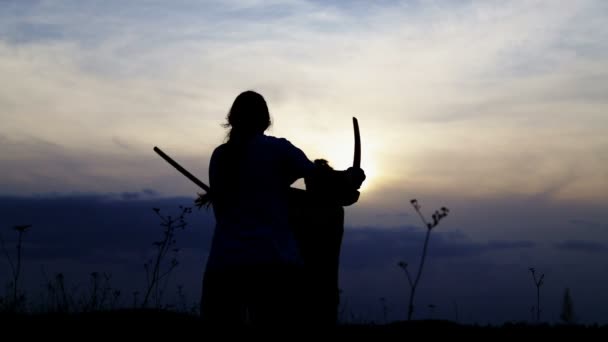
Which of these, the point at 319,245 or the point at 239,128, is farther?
the point at 319,245

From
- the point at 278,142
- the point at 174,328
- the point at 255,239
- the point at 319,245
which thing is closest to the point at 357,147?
the point at 319,245

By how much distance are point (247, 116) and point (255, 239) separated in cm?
83

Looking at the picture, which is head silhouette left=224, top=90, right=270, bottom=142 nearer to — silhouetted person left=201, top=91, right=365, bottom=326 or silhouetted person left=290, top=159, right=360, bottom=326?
silhouetted person left=201, top=91, right=365, bottom=326

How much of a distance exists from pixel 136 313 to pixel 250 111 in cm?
341

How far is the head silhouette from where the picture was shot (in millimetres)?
4883

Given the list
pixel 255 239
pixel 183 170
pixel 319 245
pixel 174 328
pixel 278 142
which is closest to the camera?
pixel 255 239

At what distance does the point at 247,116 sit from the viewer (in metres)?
4.88

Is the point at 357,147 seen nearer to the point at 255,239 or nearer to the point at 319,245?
the point at 319,245

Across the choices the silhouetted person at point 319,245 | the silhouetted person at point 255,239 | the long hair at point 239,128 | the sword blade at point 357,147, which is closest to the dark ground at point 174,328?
the silhouetted person at point 319,245

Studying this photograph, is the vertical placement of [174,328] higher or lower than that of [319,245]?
lower

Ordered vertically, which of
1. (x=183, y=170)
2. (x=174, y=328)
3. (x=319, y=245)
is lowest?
(x=174, y=328)

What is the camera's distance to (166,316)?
24.2ft

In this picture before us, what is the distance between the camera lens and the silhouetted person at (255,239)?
4.56 m

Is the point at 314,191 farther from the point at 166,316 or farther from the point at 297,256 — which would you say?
the point at 166,316
